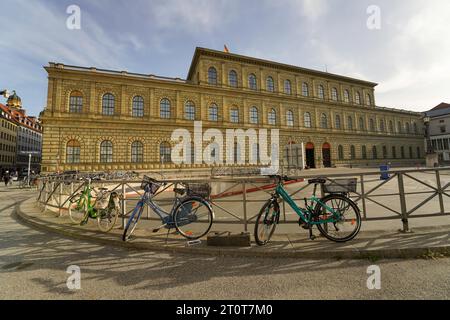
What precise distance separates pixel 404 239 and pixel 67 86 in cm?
3005

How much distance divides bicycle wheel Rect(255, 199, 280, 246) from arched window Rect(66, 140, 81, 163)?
1005 inches

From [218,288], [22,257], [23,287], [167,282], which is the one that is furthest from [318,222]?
[22,257]

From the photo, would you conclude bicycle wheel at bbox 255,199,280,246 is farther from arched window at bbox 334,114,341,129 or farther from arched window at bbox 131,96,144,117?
arched window at bbox 334,114,341,129

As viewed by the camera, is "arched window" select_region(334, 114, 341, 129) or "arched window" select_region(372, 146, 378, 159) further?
"arched window" select_region(372, 146, 378, 159)

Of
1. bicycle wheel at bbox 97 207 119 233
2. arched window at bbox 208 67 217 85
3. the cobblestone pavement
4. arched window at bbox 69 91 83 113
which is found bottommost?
the cobblestone pavement

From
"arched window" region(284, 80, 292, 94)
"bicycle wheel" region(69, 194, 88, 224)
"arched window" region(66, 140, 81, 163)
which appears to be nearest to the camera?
"bicycle wheel" region(69, 194, 88, 224)

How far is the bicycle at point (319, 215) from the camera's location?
3.77 metres

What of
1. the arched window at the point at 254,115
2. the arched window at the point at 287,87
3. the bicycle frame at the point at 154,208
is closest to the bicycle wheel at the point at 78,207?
the bicycle frame at the point at 154,208

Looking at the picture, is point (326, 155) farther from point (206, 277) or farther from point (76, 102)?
point (76, 102)

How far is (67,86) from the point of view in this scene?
22453 millimetres

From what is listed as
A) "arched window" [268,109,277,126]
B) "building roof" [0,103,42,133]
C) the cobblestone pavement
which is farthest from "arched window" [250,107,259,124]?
"building roof" [0,103,42,133]

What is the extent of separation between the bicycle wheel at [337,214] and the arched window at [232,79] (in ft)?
97.8

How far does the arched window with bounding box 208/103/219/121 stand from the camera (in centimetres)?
2900

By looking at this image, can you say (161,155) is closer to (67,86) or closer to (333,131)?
(67,86)
